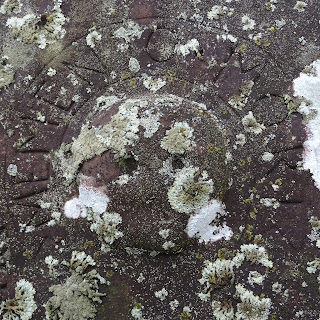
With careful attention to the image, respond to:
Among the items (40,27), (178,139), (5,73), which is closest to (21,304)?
(178,139)

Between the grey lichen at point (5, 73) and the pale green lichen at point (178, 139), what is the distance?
1275 mm

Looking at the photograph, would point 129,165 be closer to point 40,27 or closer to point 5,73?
point 5,73

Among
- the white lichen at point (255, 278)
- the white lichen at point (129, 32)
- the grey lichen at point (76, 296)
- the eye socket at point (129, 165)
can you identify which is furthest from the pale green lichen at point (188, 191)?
the white lichen at point (129, 32)

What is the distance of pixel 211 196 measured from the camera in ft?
11.3

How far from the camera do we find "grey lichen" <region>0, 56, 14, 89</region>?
12.2 ft

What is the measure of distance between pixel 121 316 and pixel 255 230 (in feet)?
3.56

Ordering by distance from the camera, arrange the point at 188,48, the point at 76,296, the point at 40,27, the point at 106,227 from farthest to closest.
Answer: the point at 40,27, the point at 188,48, the point at 106,227, the point at 76,296

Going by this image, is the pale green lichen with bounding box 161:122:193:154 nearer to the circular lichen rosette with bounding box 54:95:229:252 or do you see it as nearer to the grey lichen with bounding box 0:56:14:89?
the circular lichen rosette with bounding box 54:95:229:252

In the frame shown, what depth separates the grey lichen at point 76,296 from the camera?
3320 millimetres

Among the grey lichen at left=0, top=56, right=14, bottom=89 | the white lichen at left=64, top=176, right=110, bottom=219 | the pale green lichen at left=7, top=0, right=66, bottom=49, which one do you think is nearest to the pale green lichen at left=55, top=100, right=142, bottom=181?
the white lichen at left=64, top=176, right=110, bottom=219

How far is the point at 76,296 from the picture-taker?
131 inches

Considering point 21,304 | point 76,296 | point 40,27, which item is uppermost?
point 40,27

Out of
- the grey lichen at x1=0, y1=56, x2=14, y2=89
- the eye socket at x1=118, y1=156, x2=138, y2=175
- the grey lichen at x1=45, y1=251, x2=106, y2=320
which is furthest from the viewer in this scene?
the grey lichen at x1=0, y1=56, x2=14, y2=89

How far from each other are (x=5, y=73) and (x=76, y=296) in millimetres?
1731
